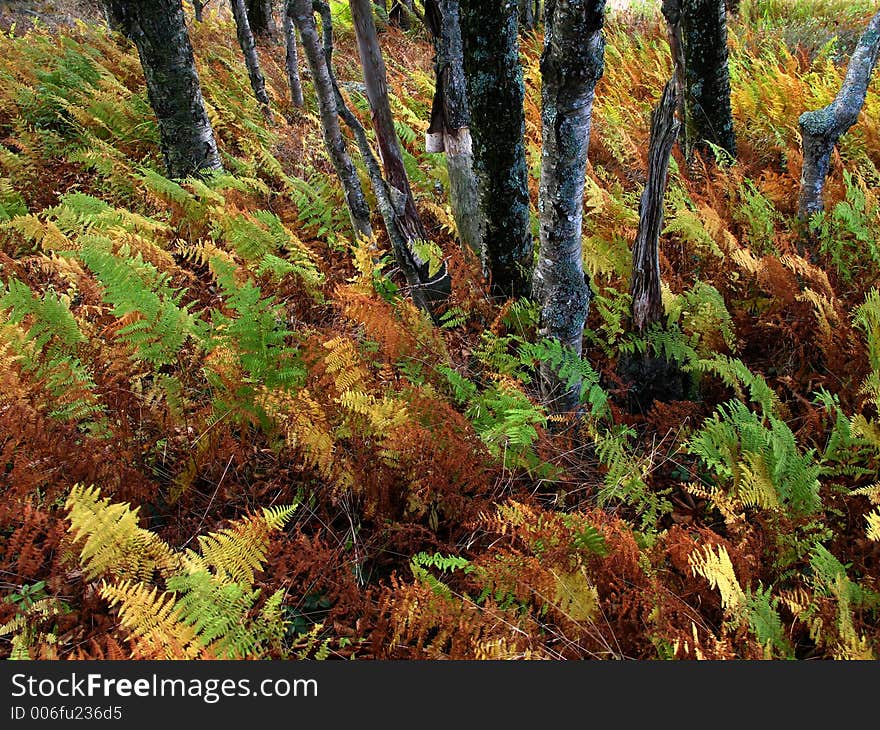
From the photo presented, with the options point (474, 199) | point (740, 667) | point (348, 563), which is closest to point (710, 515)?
point (740, 667)

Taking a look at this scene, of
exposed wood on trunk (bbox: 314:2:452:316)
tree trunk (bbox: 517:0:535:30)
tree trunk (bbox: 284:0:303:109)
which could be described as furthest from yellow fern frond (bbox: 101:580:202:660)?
tree trunk (bbox: 517:0:535:30)

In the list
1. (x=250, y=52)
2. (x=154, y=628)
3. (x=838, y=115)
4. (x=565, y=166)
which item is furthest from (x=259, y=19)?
(x=154, y=628)

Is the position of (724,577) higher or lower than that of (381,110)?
lower

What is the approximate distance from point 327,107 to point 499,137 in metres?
1.29

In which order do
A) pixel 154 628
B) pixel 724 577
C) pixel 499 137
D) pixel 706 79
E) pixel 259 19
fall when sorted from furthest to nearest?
pixel 259 19, pixel 706 79, pixel 499 137, pixel 724 577, pixel 154 628

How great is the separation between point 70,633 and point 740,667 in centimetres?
234

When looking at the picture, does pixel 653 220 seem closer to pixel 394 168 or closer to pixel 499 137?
pixel 499 137

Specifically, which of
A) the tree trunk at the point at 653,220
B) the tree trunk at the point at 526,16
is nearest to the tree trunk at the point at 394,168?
the tree trunk at the point at 653,220

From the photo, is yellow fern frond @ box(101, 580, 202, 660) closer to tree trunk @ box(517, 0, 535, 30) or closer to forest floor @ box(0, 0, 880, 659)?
forest floor @ box(0, 0, 880, 659)

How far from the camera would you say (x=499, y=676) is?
2.07 m

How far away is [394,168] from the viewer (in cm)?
424

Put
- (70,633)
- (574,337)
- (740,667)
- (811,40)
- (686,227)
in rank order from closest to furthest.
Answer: (740,667) → (70,633) → (574,337) → (686,227) → (811,40)

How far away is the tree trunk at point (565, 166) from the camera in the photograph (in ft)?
8.26

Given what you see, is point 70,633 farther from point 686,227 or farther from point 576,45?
point 686,227
